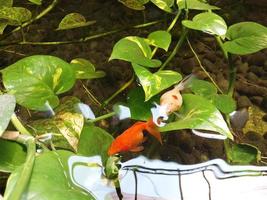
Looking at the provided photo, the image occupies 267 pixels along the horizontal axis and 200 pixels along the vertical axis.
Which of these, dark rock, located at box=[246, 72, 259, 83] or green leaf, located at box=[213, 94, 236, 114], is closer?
green leaf, located at box=[213, 94, 236, 114]

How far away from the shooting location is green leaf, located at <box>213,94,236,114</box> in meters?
1.16

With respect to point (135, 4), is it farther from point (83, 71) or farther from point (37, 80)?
point (37, 80)

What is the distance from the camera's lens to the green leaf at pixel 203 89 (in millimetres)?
1181

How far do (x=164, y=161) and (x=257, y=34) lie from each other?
0.42 m

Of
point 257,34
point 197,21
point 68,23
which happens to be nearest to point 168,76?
point 197,21

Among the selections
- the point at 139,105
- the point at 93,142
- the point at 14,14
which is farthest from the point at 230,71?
the point at 14,14

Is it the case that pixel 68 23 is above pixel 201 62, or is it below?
above

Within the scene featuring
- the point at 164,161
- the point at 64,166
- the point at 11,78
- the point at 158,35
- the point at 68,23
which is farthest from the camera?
the point at 68,23

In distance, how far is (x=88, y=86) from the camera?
132 centimetres

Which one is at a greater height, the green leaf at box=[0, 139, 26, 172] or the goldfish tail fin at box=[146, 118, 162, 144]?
the green leaf at box=[0, 139, 26, 172]

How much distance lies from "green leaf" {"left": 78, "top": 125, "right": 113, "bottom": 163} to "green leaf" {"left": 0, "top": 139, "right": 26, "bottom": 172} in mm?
128

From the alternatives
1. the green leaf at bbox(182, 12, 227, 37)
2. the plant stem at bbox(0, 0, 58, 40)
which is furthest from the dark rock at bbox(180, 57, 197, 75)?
the plant stem at bbox(0, 0, 58, 40)

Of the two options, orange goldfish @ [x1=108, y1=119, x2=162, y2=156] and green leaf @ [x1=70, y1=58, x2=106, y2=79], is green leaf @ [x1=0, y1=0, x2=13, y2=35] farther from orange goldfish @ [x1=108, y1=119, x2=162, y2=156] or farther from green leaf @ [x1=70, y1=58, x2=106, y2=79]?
orange goldfish @ [x1=108, y1=119, x2=162, y2=156]

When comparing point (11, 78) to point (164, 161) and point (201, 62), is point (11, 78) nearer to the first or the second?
point (164, 161)
